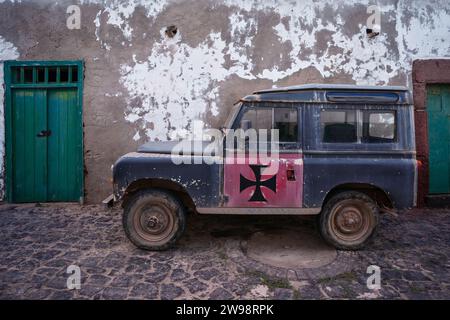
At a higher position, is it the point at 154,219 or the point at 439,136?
the point at 439,136

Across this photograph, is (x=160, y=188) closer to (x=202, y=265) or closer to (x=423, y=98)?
(x=202, y=265)

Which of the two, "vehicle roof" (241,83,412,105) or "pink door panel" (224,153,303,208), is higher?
"vehicle roof" (241,83,412,105)

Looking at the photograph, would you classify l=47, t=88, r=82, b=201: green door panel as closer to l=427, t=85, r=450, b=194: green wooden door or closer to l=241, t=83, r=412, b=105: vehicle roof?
l=241, t=83, r=412, b=105: vehicle roof

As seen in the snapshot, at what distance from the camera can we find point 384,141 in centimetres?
355

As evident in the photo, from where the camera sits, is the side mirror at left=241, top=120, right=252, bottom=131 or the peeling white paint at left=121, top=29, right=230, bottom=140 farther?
the peeling white paint at left=121, top=29, right=230, bottom=140

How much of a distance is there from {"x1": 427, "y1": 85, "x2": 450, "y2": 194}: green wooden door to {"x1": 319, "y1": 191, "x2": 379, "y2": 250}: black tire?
3.47 metres

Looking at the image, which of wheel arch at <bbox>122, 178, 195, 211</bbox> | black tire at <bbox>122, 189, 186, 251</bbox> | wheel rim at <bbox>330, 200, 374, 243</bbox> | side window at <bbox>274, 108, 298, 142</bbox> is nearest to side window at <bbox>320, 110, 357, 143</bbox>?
side window at <bbox>274, 108, 298, 142</bbox>

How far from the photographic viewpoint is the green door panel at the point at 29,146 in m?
5.68

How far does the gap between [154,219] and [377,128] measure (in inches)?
123

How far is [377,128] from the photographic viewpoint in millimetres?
3562

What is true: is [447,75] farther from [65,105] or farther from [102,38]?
A: [65,105]

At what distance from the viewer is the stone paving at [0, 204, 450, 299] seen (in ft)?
9.08

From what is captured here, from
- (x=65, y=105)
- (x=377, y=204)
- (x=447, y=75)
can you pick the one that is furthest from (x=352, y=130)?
(x=65, y=105)

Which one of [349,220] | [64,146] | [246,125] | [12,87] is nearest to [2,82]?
[12,87]
